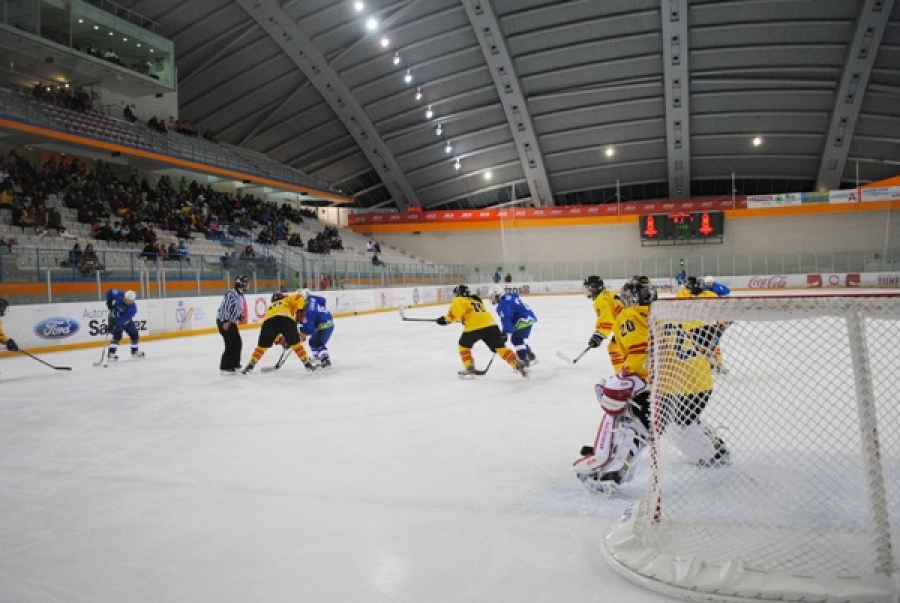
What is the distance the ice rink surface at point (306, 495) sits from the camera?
2.50 metres

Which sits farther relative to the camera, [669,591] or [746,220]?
[746,220]

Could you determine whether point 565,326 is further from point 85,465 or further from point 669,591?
point 669,591

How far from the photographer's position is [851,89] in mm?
30719

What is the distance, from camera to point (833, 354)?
118 inches

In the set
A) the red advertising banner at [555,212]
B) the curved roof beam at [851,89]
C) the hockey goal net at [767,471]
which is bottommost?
the hockey goal net at [767,471]

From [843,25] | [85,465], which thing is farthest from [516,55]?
[85,465]

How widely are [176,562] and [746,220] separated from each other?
3665 centimetres

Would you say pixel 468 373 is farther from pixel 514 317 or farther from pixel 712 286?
pixel 712 286

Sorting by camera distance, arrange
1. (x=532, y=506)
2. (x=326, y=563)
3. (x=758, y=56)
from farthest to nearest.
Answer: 1. (x=758, y=56)
2. (x=532, y=506)
3. (x=326, y=563)

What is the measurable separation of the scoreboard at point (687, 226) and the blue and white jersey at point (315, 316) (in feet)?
89.3

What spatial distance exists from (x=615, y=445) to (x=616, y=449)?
0.07 ft

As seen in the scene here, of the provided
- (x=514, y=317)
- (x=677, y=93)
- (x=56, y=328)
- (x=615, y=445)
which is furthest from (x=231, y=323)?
(x=677, y=93)

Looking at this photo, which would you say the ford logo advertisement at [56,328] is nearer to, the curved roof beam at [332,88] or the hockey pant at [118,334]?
the hockey pant at [118,334]

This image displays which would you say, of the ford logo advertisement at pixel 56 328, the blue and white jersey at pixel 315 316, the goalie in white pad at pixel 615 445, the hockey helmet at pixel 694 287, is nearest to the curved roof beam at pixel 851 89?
the hockey helmet at pixel 694 287
